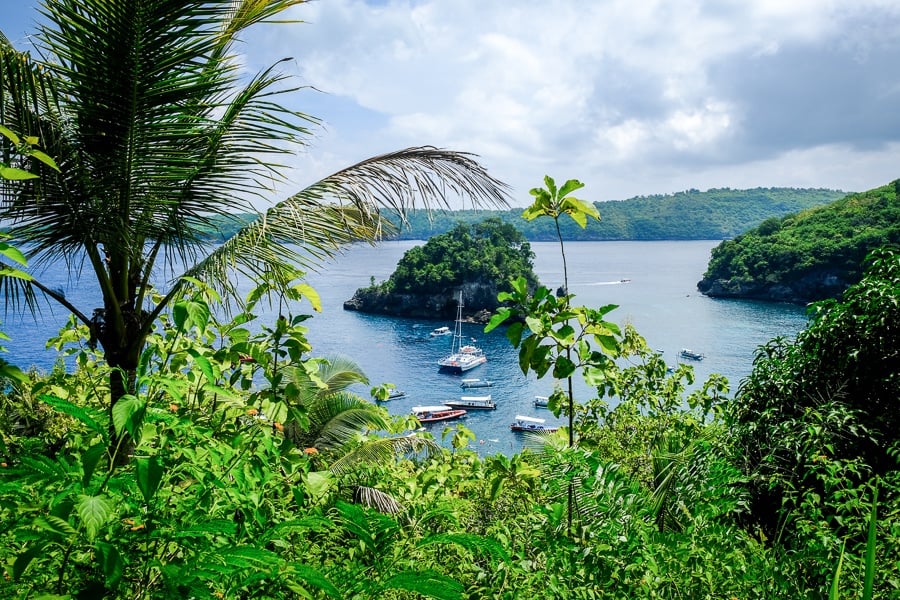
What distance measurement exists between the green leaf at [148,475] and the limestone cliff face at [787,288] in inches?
1651

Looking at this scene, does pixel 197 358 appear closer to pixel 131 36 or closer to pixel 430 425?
pixel 131 36

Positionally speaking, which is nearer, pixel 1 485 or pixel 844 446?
pixel 1 485

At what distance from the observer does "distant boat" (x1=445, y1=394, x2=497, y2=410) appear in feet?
109

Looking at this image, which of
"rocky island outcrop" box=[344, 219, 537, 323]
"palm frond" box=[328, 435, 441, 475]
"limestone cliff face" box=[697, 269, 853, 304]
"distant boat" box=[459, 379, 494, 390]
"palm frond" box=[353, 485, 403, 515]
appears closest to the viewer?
"palm frond" box=[353, 485, 403, 515]

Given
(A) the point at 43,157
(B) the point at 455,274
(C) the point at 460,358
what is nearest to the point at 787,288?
(B) the point at 455,274

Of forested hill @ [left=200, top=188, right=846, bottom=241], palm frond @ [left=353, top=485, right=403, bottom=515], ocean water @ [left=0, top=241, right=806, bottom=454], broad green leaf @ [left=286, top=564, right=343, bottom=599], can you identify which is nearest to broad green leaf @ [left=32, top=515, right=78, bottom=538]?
broad green leaf @ [left=286, top=564, right=343, bottom=599]

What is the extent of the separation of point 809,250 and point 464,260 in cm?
2652

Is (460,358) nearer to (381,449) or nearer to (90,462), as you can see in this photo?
(381,449)

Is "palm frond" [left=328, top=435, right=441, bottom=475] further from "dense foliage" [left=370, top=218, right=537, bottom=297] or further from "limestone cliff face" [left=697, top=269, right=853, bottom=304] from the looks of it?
"dense foliage" [left=370, top=218, right=537, bottom=297]

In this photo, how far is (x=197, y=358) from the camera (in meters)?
1.00

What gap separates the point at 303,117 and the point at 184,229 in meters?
0.93

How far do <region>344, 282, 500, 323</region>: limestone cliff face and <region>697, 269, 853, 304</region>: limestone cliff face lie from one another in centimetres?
2250

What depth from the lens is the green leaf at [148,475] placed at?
822 mm

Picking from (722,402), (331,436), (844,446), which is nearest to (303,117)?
(331,436)
